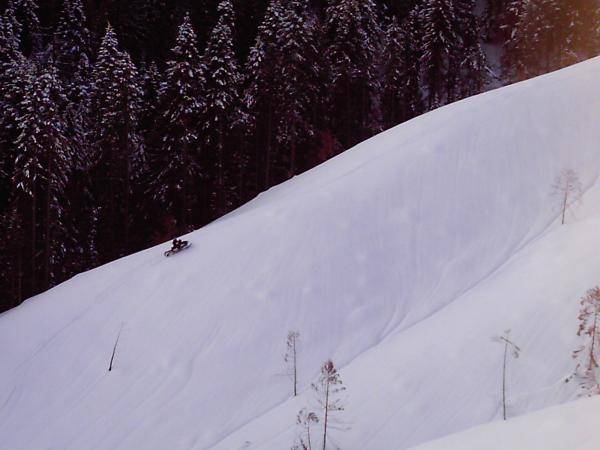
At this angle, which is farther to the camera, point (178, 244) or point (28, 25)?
point (28, 25)

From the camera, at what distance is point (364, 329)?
555 inches

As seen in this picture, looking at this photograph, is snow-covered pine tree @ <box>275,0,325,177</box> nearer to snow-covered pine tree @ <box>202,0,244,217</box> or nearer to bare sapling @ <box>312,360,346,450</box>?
snow-covered pine tree @ <box>202,0,244,217</box>

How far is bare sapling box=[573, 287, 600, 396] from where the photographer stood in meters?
9.20

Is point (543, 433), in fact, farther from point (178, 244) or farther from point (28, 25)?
point (28, 25)

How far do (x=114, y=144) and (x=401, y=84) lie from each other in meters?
20.2

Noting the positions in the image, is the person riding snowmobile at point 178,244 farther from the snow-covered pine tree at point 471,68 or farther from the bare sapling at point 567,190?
the snow-covered pine tree at point 471,68

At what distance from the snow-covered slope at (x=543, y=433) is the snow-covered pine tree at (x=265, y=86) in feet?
85.8

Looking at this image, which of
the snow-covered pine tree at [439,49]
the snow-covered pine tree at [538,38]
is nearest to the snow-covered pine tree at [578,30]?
the snow-covered pine tree at [538,38]

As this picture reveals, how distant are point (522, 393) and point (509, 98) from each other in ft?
45.7

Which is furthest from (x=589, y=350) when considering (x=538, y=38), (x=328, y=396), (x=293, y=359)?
(x=538, y=38)

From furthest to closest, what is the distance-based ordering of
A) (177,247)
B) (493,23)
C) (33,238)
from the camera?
1. (493,23)
2. (33,238)
3. (177,247)

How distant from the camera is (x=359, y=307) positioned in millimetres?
14680

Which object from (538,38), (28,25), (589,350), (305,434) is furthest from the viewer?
(28,25)

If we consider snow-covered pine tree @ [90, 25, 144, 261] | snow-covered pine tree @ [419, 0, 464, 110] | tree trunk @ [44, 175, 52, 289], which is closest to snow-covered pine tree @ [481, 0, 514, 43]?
snow-covered pine tree @ [419, 0, 464, 110]
